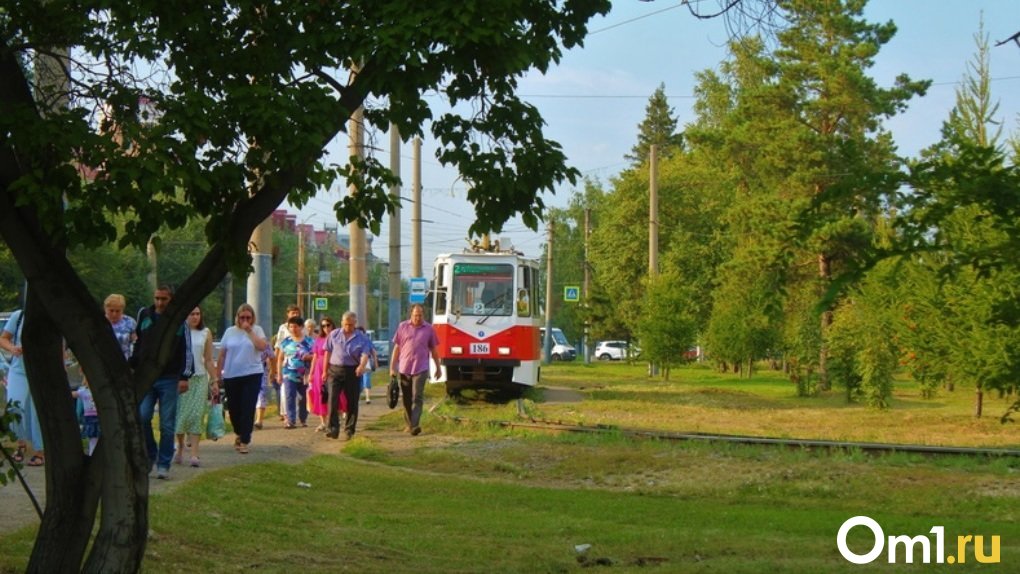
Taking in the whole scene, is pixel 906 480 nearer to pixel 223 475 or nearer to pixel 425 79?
pixel 223 475

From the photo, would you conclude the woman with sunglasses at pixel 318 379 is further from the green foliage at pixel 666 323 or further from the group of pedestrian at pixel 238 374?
the green foliage at pixel 666 323

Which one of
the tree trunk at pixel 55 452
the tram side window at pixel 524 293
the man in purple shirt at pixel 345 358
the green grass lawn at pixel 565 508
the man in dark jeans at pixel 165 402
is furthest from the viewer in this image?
the tram side window at pixel 524 293

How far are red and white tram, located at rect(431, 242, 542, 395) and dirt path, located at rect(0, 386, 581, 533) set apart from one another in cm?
327

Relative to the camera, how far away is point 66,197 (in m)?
6.38

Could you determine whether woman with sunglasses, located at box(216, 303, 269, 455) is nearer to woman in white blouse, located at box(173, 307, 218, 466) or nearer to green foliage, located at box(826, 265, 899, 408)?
woman in white blouse, located at box(173, 307, 218, 466)

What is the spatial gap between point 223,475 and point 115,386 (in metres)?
6.52

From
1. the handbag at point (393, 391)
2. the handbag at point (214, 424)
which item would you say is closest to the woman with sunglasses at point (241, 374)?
the handbag at point (214, 424)

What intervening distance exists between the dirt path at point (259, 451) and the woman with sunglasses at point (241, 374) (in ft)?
1.17

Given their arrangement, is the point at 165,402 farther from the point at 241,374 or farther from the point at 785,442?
the point at 785,442

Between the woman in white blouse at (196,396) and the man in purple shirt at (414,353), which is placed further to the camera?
the man in purple shirt at (414,353)

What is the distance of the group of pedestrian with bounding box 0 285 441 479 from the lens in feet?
42.6

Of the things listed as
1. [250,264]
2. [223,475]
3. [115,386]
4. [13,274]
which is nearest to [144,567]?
[115,386]

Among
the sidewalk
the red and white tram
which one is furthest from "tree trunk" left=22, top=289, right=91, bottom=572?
the red and white tram

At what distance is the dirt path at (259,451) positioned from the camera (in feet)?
34.5
